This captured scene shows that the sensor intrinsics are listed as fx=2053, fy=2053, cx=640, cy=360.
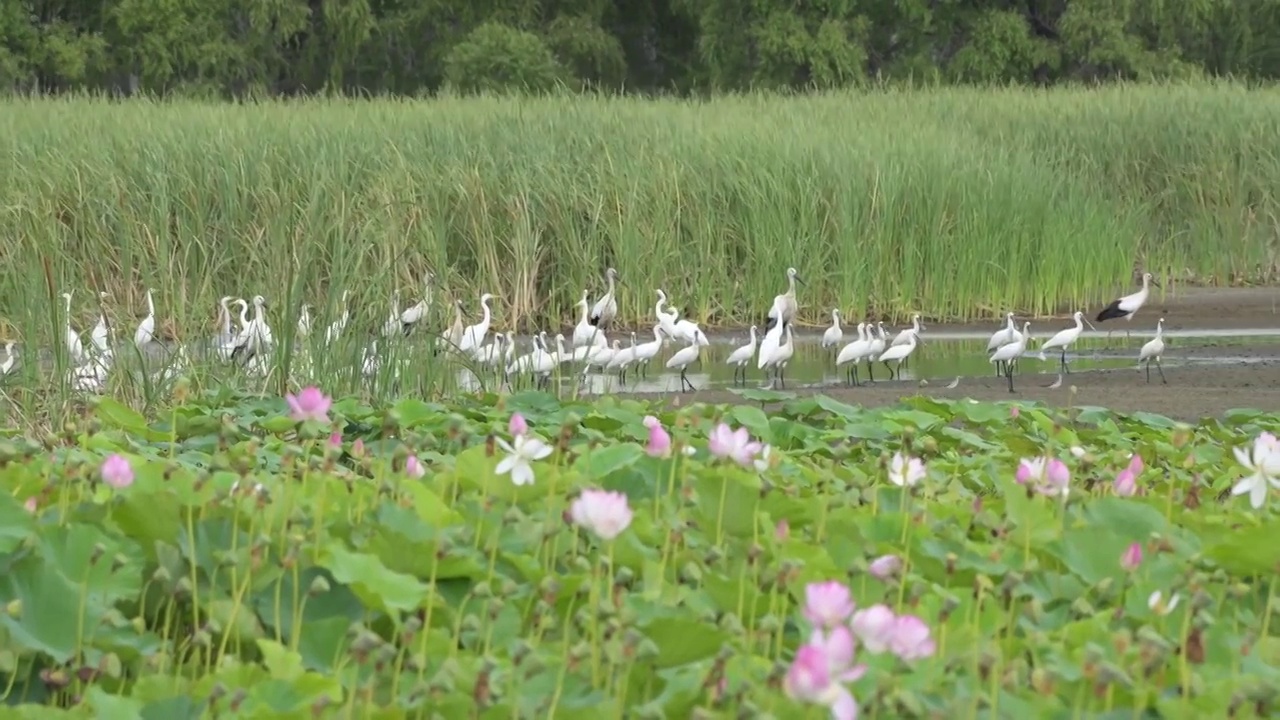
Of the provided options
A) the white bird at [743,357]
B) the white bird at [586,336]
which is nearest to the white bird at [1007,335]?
the white bird at [743,357]

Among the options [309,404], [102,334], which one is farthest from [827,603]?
[102,334]

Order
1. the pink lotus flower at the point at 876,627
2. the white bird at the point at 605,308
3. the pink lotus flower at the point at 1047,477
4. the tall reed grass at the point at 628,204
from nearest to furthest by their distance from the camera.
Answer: the pink lotus flower at the point at 876,627 < the pink lotus flower at the point at 1047,477 < the white bird at the point at 605,308 < the tall reed grass at the point at 628,204

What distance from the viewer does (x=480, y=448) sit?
3508mm

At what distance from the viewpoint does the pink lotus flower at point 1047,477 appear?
319 centimetres

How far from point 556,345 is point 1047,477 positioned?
20.9ft

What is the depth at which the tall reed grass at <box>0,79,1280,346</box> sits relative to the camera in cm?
1110

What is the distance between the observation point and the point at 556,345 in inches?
381

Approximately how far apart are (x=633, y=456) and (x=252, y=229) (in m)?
7.79

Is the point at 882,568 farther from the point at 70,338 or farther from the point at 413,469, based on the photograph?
the point at 70,338

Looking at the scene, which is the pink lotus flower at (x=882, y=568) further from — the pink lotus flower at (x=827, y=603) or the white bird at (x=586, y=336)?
the white bird at (x=586, y=336)

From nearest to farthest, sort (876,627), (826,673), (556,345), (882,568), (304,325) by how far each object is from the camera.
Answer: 1. (826,673)
2. (876,627)
3. (882,568)
4. (304,325)
5. (556,345)

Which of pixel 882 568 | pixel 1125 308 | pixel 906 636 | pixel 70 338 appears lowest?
pixel 1125 308

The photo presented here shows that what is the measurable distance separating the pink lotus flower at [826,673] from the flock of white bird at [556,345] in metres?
4.51

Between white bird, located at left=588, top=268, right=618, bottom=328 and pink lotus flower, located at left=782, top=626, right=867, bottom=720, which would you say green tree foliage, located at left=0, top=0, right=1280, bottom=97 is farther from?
pink lotus flower, located at left=782, top=626, right=867, bottom=720
